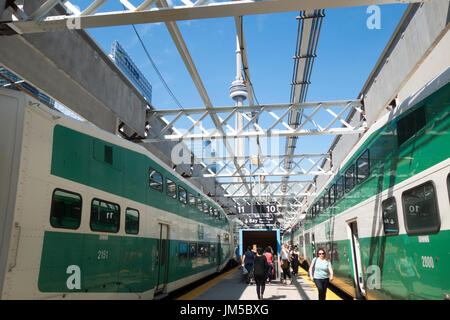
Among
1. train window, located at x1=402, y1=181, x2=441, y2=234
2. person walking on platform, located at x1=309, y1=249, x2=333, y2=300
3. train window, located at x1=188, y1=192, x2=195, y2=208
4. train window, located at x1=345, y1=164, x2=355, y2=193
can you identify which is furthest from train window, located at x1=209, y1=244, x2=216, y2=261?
train window, located at x1=402, y1=181, x2=441, y2=234

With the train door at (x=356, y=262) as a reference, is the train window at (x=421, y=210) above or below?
above

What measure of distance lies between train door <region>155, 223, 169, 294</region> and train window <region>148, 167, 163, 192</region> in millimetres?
1026

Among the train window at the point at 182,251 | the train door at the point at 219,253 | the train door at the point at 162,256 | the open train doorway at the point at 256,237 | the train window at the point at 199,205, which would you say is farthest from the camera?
the open train doorway at the point at 256,237

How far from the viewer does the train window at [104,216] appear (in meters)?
6.16

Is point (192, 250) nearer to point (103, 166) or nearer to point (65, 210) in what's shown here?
point (103, 166)

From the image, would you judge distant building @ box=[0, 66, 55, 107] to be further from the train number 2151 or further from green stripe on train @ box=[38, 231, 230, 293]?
the train number 2151

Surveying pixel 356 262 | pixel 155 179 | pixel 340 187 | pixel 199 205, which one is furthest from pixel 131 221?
pixel 199 205

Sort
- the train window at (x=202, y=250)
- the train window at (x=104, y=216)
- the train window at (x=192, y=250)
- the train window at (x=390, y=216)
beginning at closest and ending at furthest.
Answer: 1. the train window at (x=390, y=216)
2. the train window at (x=104, y=216)
3. the train window at (x=192, y=250)
4. the train window at (x=202, y=250)

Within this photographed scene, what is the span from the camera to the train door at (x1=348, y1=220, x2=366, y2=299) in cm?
849

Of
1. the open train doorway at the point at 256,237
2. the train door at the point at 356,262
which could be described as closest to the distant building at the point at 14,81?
the train door at the point at 356,262

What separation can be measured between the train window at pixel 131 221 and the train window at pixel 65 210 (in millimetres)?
1655

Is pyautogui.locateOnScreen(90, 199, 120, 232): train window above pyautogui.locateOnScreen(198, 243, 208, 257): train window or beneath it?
above

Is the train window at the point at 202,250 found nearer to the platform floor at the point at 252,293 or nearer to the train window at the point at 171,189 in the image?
the platform floor at the point at 252,293

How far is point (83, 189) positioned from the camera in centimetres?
589
